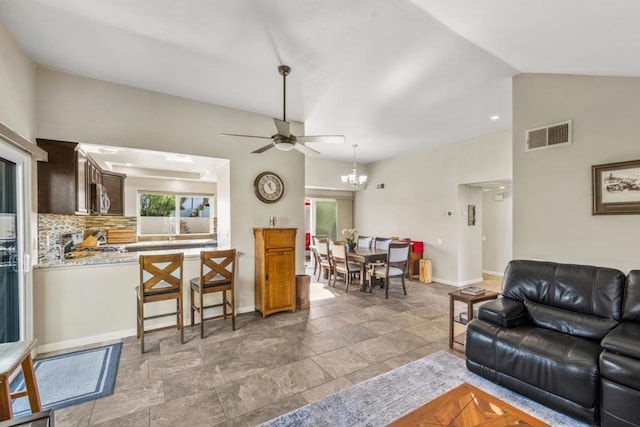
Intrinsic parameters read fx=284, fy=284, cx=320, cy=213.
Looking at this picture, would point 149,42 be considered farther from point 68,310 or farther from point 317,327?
point 317,327

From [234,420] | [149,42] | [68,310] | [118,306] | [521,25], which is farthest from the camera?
[118,306]

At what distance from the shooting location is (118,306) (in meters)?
3.46

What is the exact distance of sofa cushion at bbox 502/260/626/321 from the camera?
237 centimetres

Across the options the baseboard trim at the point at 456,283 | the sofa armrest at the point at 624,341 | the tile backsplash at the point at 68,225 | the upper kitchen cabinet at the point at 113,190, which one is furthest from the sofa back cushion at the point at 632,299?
the upper kitchen cabinet at the point at 113,190

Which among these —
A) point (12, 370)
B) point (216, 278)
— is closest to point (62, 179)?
point (216, 278)

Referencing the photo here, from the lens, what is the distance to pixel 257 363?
281cm

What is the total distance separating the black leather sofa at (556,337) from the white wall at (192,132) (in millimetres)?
2941

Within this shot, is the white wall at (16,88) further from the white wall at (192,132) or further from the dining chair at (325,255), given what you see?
the dining chair at (325,255)

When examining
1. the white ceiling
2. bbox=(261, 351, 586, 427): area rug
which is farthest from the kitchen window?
bbox=(261, 351, 586, 427): area rug

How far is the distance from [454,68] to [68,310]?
5.04 metres

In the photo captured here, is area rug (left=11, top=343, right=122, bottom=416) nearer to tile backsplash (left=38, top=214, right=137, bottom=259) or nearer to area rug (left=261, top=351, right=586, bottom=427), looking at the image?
tile backsplash (left=38, top=214, right=137, bottom=259)

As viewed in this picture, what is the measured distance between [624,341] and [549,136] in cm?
212

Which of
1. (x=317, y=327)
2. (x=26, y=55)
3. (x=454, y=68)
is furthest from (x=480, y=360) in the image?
(x=26, y=55)

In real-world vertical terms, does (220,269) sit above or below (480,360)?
above
